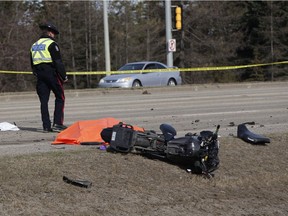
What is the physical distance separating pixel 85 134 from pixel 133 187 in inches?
86.0

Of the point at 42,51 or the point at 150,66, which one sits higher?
the point at 42,51

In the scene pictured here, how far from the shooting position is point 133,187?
6.42 metres

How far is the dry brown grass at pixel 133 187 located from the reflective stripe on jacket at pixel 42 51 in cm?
235

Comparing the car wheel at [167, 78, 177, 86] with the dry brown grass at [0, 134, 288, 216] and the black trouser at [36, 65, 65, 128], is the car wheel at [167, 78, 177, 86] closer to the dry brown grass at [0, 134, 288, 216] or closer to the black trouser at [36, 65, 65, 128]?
the black trouser at [36, 65, 65, 128]

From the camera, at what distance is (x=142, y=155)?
7.40 meters

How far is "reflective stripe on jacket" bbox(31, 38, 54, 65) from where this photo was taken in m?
9.44

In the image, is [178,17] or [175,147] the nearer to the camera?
[175,147]

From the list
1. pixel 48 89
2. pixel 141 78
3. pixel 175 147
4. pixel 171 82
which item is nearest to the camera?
pixel 175 147

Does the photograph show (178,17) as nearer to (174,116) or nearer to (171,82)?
(171,82)

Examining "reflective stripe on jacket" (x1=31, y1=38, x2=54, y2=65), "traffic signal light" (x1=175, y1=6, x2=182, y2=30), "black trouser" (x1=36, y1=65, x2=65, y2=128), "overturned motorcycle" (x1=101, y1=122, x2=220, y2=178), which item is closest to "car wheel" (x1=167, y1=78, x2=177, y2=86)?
"traffic signal light" (x1=175, y1=6, x2=182, y2=30)

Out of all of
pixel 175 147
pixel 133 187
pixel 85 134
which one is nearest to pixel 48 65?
pixel 85 134

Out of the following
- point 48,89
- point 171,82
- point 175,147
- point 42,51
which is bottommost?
point 171,82

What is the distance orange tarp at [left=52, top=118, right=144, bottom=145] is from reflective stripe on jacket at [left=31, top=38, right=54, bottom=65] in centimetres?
145

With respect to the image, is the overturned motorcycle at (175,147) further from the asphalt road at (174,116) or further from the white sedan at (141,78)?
the white sedan at (141,78)
